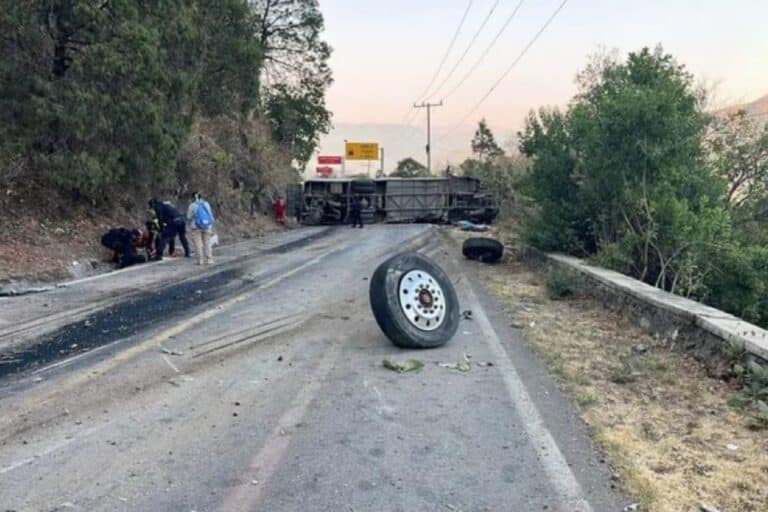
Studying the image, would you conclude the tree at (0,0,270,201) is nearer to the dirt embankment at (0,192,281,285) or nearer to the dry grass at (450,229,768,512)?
the dirt embankment at (0,192,281,285)

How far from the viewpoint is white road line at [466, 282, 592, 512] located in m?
3.52

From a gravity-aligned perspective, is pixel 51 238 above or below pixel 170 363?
above

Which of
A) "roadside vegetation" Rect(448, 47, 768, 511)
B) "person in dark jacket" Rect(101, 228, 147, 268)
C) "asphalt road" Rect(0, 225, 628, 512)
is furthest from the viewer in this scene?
"person in dark jacket" Rect(101, 228, 147, 268)

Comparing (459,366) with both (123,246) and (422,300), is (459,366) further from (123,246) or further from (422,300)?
(123,246)

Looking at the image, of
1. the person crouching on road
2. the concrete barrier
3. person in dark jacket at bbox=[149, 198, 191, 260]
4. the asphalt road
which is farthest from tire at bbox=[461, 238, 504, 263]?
person in dark jacket at bbox=[149, 198, 191, 260]

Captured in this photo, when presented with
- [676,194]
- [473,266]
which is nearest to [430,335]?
[676,194]

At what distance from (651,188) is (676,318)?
4.47 m

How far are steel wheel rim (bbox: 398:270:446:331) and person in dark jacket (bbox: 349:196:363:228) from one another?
2488 cm

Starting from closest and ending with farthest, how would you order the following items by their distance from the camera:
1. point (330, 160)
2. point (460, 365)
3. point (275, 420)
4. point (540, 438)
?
point (540, 438) < point (275, 420) < point (460, 365) < point (330, 160)

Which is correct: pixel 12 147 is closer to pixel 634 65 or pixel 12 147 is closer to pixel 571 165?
pixel 571 165

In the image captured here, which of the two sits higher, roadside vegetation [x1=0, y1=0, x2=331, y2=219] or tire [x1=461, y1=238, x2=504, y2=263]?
roadside vegetation [x1=0, y1=0, x2=331, y2=219]

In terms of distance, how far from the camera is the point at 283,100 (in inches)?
1499

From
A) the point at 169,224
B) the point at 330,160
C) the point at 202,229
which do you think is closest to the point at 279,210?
the point at 169,224

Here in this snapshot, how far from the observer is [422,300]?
22.8 ft
